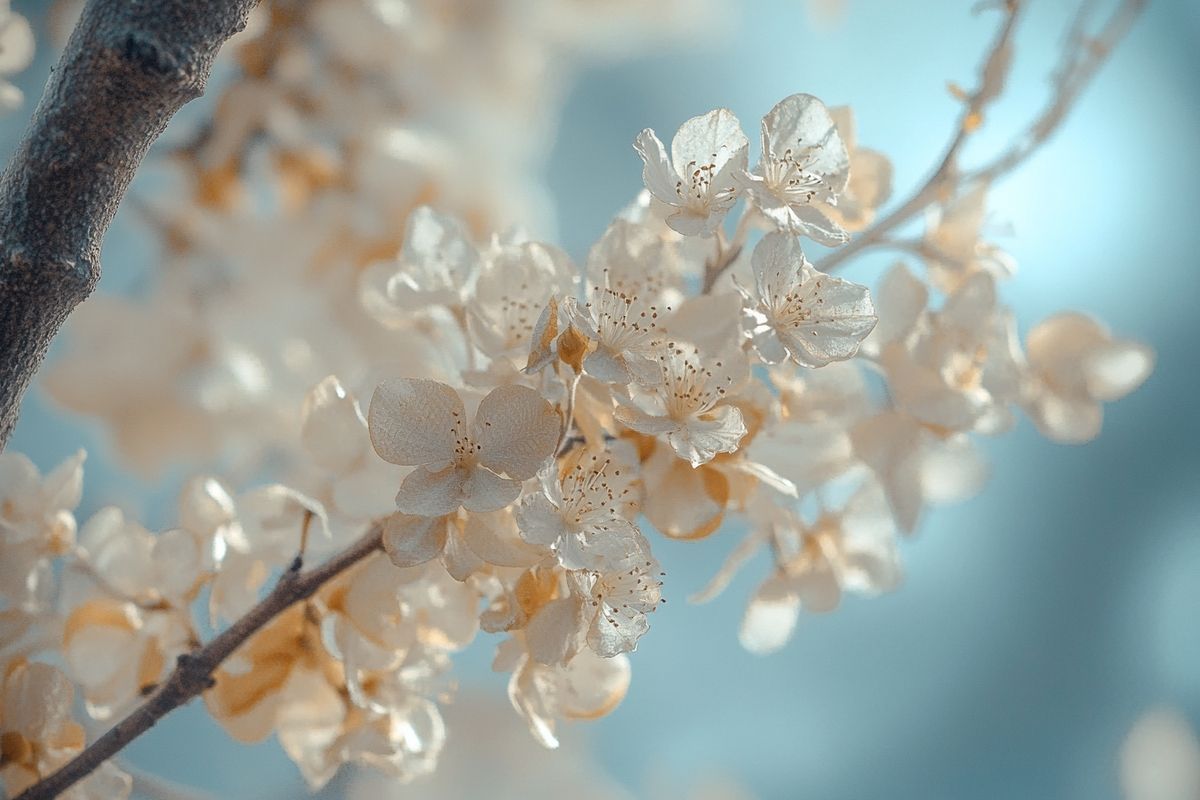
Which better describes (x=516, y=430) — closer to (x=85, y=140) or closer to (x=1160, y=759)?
(x=85, y=140)

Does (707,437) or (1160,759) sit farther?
(1160,759)

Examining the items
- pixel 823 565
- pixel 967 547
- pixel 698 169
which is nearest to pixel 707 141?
pixel 698 169

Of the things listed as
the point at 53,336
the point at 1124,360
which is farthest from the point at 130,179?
the point at 1124,360

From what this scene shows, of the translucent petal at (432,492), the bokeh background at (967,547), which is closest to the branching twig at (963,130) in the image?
the translucent petal at (432,492)

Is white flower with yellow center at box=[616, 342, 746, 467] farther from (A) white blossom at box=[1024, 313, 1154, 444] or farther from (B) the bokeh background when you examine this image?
(B) the bokeh background

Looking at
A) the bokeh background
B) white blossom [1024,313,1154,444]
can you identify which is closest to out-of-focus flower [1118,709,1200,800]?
the bokeh background

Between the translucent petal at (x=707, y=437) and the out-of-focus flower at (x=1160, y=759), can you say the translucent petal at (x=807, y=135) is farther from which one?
the out-of-focus flower at (x=1160, y=759)
